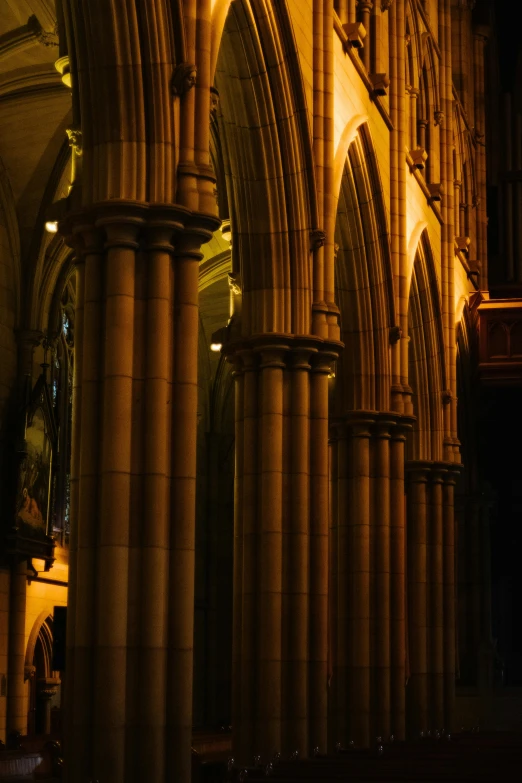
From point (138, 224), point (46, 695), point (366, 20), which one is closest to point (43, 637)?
point (46, 695)

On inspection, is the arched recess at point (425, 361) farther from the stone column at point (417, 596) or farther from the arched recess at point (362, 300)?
the arched recess at point (362, 300)

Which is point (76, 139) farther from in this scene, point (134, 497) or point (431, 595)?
point (431, 595)

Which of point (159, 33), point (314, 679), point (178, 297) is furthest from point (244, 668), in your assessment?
point (159, 33)

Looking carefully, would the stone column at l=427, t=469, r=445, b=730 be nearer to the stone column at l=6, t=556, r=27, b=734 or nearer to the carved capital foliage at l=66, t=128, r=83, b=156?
the stone column at l=6, t=556, r=27, b=734

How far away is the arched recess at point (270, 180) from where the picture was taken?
14.0m

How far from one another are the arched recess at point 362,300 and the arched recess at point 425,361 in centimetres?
386

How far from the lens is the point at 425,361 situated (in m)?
22.3

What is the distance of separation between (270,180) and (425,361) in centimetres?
870

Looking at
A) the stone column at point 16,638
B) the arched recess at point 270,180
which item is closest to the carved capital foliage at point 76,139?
the arched recess at point 270,180

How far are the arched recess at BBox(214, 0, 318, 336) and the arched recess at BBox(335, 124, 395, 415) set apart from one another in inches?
135

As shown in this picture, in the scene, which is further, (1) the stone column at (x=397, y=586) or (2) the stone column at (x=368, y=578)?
(1) the stone column at (x=397, y=586)

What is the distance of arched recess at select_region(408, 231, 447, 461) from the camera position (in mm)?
22047

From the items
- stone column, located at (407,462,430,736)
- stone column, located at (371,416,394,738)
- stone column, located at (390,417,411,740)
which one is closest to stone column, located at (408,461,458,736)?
stone column, located at (407,462,430,736)

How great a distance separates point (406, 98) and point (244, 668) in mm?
9920
